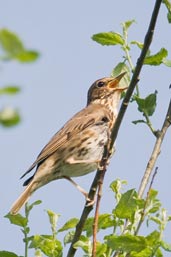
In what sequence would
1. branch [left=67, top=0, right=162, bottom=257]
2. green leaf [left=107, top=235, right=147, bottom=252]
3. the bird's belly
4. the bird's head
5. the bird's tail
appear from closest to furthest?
branch [left=67, top=0, right=162, bottom=257] → green leaf [left=107, top=235, right=147, bottom=252] → the bird's tail → the bird's belly → the bird's head

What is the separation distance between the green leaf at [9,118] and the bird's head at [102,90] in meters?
7.91

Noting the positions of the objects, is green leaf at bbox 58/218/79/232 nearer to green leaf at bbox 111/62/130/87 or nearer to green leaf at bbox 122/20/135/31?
green leaf at bbox 111/62/130/87

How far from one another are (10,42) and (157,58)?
3437 millimetres

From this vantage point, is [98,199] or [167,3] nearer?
[98,199]

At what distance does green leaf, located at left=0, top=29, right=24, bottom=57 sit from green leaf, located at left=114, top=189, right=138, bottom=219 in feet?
9.28

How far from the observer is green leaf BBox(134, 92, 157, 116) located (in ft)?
16.0

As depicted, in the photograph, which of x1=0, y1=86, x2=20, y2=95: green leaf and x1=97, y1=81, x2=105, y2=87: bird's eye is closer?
x1=0, y1=86, x2=20, y2=95: green leaf

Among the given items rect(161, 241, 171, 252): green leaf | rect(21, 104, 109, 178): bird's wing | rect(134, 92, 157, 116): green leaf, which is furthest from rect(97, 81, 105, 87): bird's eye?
rect(161, 241, 171, 252): green leaf

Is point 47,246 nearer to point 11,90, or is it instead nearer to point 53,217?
point 53,217

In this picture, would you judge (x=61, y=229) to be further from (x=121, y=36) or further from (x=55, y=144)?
(x=55, y=144)

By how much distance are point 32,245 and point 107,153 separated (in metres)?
0.90

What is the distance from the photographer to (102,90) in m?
9.61

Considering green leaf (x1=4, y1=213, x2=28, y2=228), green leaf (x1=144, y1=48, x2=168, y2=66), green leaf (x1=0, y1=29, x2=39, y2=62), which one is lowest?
green leaf (x1=4, y1=213, x2=28, y2=228)

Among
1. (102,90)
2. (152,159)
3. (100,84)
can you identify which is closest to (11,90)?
(152,159)
